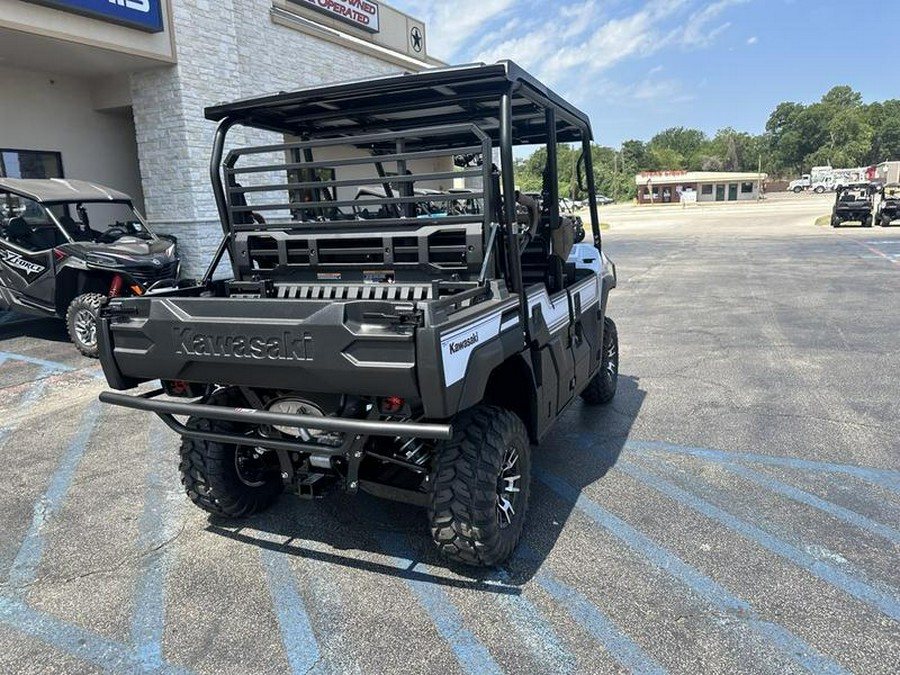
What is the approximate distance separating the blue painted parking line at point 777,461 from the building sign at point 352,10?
13671mm

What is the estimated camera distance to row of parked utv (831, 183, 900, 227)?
25844 millimetres

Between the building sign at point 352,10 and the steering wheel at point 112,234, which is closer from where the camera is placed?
the steering wheel at point 112,234

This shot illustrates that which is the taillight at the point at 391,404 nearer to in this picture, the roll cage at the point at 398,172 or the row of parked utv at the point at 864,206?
the roll cage at the point at 398,172

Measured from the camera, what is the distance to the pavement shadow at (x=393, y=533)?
3.24 meters

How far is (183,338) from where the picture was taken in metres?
3.05

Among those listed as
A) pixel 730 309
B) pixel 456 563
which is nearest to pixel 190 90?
pixel 730 309

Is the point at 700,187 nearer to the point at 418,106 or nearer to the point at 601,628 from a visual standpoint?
the point at 418,106

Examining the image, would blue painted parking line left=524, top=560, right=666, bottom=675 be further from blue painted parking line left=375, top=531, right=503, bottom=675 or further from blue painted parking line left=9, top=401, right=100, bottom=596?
blue painted parking line left=9, top=401, right=100, bottom=596

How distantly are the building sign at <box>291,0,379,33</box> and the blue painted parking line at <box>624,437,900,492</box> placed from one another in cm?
1367

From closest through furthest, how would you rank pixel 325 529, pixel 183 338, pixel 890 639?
pixel 890 639
pixel 183 338
pixel 325 529

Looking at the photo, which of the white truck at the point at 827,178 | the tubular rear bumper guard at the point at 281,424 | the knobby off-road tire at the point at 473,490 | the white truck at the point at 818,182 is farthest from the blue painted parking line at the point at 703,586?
the white truck at the point at 818,182

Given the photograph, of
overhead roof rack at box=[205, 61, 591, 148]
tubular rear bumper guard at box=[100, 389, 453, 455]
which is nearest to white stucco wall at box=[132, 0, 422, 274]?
overhead roof rack at box=[205, 61, 591, 148]

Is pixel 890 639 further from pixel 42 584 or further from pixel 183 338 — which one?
pixel 42 584

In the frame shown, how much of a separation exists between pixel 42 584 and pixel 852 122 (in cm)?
12122
